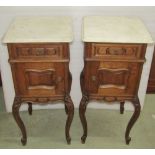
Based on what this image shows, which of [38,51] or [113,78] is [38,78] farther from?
[113,78]

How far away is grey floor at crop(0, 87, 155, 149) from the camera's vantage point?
64.6 inches

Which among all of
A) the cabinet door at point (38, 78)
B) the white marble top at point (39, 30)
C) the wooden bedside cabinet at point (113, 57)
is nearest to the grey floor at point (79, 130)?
the wooden bedside cabinet at point (113, 57)

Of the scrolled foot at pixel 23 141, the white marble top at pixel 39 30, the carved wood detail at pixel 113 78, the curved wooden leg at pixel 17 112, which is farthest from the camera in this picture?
the scrolled foot at pixel 23 141

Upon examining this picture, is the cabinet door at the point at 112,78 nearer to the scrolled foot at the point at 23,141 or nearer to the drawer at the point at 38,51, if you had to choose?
the drawer at the point at 38,51

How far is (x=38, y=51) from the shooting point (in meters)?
1.21

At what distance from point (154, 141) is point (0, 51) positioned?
1.26 meters

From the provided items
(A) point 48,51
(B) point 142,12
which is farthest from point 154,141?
(A) point 48,51

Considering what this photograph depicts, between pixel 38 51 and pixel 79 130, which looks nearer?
pixel 38 51

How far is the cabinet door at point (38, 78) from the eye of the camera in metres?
1.27

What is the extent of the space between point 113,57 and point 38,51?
0.40 m

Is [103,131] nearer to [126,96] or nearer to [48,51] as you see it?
[126,96]

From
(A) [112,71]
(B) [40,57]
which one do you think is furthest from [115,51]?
(B) [40,57]

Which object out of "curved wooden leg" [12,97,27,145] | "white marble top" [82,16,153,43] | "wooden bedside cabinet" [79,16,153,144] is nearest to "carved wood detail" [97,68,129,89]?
"wooden bedside cabinet" [79,16,153,144]

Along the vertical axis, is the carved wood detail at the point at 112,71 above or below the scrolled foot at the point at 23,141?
above
